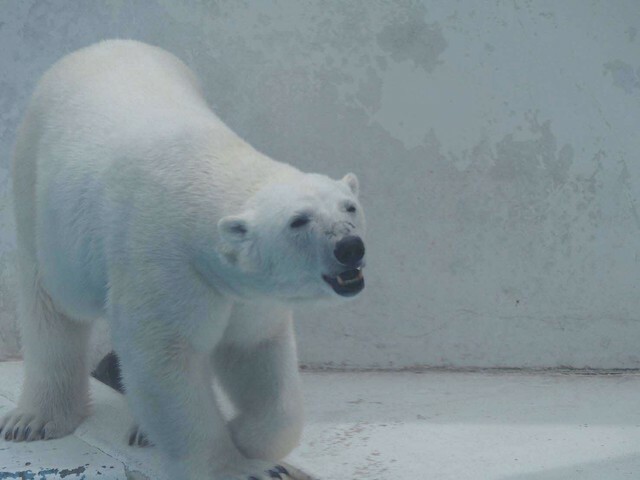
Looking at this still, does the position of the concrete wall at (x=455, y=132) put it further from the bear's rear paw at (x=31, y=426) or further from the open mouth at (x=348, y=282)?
the open mouth at (x=348, y=282)

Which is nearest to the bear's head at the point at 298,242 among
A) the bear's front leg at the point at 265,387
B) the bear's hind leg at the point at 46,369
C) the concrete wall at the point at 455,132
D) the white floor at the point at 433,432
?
the bear's front leg at the point at 265,387

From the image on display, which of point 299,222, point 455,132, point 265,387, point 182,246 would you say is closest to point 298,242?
point 299,222

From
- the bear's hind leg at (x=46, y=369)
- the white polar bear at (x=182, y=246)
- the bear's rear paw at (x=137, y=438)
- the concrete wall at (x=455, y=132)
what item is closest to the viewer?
the white polar bear at (x=182, y=246)

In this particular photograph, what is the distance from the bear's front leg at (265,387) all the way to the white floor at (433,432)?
0.19 metres

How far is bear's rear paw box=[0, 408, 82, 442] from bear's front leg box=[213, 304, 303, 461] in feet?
2.40

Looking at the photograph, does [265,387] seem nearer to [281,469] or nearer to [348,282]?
[281,469]

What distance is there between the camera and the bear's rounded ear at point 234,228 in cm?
247

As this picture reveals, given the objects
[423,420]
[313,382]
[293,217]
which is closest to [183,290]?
[293,217]

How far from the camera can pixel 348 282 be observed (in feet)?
7.74

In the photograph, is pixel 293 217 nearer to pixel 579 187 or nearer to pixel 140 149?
pixel 140 149

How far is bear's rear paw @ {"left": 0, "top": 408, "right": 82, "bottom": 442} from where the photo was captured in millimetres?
3365

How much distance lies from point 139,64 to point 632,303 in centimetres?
229

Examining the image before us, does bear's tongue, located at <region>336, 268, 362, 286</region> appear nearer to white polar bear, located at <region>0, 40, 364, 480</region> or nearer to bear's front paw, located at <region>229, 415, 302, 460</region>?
white polar bear, located at <region>0, 40, 364, 480</region>

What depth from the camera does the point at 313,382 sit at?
167 inches
